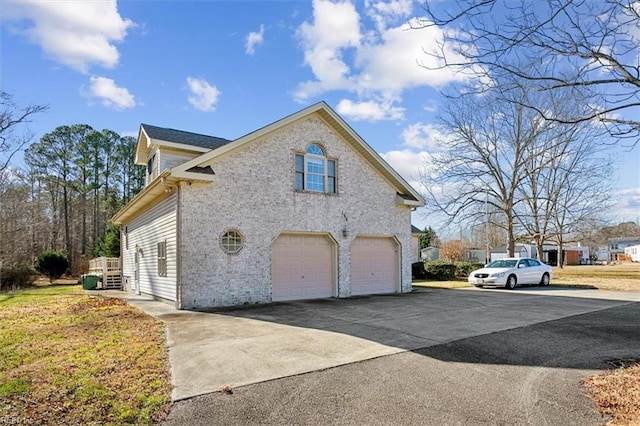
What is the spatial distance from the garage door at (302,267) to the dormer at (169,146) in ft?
16.9

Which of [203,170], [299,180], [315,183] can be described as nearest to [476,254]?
[315,183]

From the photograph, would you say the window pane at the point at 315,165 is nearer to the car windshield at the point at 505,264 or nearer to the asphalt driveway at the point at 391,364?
the asphalt driveway at the point at 391,364

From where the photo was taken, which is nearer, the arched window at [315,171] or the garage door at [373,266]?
the arched window at [315,171]

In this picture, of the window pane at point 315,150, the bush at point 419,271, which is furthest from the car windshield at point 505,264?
the window pane at point 315,150

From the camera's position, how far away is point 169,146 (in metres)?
15.2

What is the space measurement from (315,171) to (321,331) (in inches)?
305

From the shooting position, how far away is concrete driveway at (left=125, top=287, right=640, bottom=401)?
577 cm

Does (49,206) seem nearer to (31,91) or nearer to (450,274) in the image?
(31,91)

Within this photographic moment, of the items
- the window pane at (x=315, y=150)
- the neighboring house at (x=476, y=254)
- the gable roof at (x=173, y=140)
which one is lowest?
the neighboring house at (x=476, y=254)

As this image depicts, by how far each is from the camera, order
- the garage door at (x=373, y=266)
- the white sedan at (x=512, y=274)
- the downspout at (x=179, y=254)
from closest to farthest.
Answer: the downspout at (x=179, y=254)
the garage door at (x=373, y=266)
the white sedan at (x=512, y=274)

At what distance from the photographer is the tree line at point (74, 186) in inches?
1309

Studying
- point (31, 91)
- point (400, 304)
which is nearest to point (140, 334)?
point (400, 304)

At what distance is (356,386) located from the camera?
5.06m

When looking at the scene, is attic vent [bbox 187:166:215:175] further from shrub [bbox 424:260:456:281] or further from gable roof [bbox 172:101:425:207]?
shrub [bbox 424:260:456:281]
